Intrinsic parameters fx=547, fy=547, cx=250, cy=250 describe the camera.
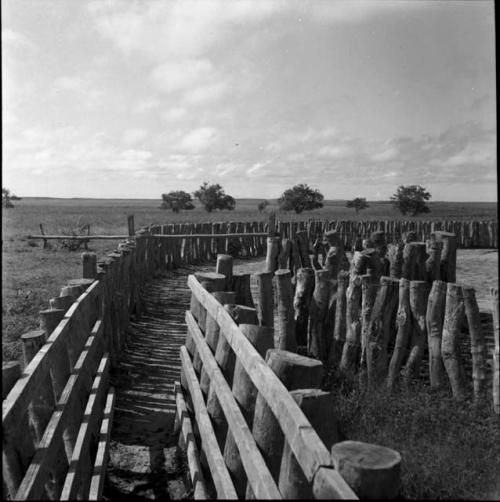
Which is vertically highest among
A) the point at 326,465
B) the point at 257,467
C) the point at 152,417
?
the point at 326,465

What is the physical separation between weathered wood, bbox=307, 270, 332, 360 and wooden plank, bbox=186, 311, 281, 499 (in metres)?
2.08

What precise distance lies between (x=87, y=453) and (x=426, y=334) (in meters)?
3.25

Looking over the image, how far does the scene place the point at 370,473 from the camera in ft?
5.33

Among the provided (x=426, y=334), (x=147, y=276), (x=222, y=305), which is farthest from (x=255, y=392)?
(x=147, y=276)

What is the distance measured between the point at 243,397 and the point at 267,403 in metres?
0.58

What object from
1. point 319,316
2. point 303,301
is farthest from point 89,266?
point 319,316

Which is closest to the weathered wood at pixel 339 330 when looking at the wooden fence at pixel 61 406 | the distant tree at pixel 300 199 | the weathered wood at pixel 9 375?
the wooden fence at pixel 61 406

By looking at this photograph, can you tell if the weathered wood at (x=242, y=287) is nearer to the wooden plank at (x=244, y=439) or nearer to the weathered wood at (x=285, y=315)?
the weathered wood at (x=285, y=315)

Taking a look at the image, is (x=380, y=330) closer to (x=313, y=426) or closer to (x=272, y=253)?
(x=313, y=426)

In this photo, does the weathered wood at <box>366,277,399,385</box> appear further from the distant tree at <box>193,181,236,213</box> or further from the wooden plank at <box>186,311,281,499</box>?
the distant tree at <box>193,181,236,213</box>

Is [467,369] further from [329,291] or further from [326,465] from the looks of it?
[326,465]

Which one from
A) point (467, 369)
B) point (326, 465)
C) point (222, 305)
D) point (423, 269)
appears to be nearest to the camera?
point (326, 465)

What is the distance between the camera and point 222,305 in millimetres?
4070

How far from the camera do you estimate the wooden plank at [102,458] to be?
328 centimetres
